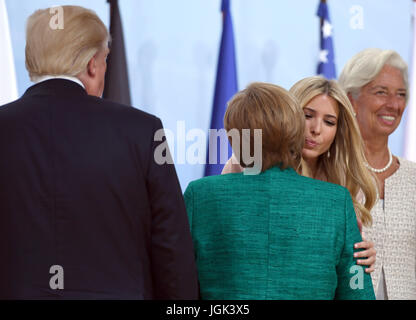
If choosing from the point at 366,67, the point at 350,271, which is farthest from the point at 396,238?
the point at 350,271

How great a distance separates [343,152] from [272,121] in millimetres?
839

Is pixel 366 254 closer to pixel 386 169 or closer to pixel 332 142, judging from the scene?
pixel 332 142

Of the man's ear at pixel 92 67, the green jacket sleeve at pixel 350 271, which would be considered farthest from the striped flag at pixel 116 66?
the green jacket sleeve at pixel 350 271

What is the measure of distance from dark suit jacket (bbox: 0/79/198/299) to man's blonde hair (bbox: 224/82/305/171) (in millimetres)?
254

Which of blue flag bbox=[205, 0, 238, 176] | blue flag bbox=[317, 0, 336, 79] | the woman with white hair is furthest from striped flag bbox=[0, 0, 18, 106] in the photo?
blue flag bbox=[317, 0, 336, 79]

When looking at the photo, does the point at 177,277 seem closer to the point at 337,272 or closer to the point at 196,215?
the point at 196,215

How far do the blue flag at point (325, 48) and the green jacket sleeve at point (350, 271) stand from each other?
8.68ft

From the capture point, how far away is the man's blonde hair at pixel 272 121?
1774 mm

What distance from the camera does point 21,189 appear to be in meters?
1.71

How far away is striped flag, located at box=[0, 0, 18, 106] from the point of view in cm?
371

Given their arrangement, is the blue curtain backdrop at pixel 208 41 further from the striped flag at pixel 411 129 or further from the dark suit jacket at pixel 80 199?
the dark suit jacket at pixel 80 199

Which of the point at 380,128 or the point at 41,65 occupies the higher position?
the point at 41,65
